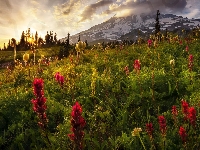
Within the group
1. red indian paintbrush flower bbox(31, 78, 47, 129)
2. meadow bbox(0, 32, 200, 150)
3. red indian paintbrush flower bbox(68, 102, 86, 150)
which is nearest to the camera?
red indian paintbrush flower bbox(68, 102, 86, 150)

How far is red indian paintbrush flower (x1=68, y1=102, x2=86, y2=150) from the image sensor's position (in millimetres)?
2943

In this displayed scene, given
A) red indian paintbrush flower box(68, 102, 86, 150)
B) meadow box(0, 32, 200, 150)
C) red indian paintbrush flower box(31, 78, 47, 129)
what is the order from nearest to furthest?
red indian paintbrush flower box(68, 102, 86, 150), red indian paintbrush flower box(31, 78, 47, 129), meadow box(0, 32, 200, 150)

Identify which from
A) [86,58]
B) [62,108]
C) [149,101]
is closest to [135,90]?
[149,101]

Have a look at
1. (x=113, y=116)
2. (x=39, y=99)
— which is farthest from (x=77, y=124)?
(x=113, y=116)

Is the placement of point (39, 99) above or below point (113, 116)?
above

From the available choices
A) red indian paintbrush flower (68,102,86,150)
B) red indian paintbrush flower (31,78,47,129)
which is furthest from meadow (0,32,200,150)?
red indian paintbrush flower (68,102,86,150)

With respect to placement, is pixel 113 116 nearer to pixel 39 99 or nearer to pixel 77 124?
pixel 39 99

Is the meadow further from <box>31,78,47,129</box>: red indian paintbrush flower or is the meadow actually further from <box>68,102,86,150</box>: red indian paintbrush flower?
<box>68,102,86,150</box>: red indian paintbrush flower

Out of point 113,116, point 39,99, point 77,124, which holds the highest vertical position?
point 39,99

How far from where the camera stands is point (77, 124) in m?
2.97

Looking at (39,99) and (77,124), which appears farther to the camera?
(39,99)

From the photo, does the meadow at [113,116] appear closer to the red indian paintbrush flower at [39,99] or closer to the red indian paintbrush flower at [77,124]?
the red indian paintbrush flower at [39,99]

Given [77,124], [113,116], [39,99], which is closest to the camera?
[77,124]

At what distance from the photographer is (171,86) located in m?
7.09
